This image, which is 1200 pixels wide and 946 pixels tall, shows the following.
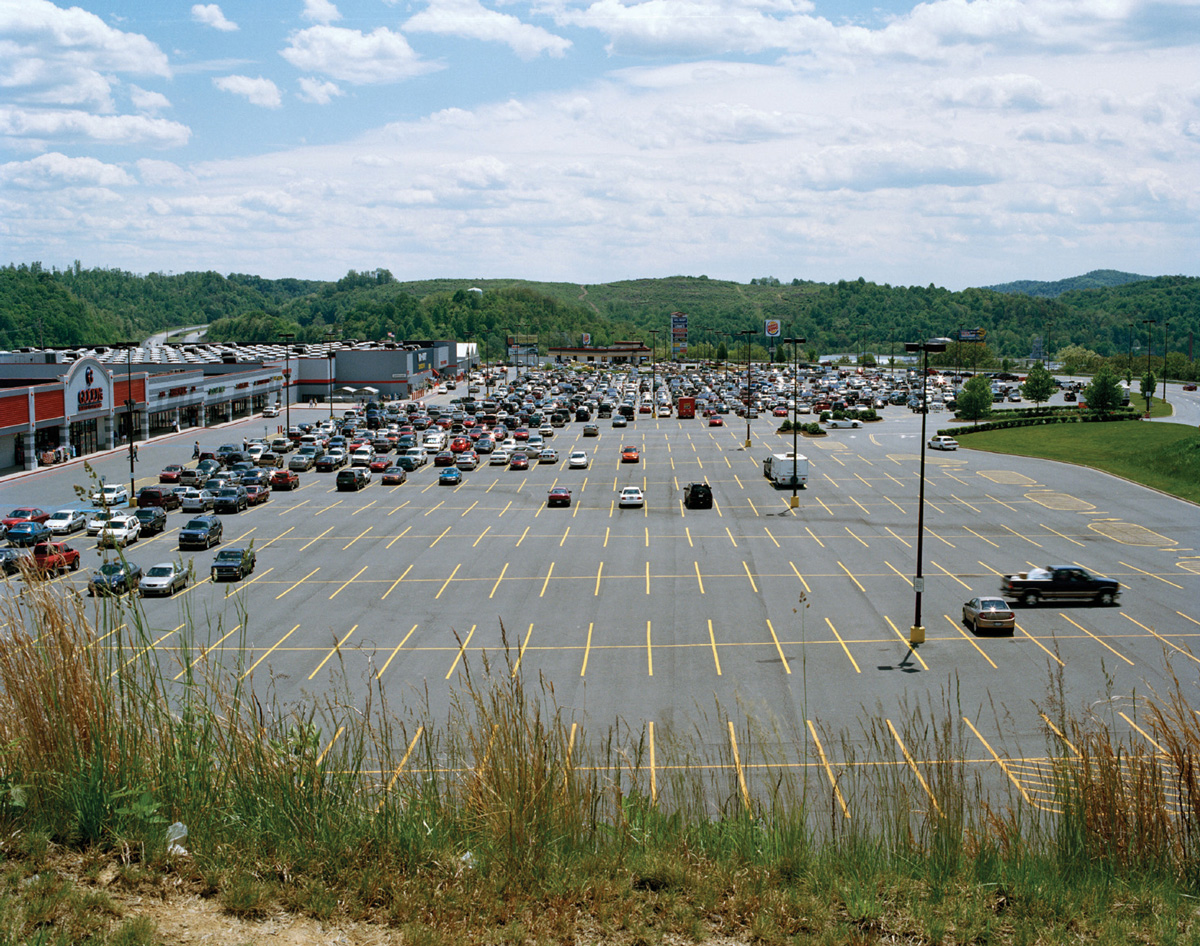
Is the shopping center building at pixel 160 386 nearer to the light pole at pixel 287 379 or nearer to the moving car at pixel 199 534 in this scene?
the light pole at pixel 287 379

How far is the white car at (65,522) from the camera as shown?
46281 millimetres

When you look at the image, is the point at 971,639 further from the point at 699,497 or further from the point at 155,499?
the point at 155,499

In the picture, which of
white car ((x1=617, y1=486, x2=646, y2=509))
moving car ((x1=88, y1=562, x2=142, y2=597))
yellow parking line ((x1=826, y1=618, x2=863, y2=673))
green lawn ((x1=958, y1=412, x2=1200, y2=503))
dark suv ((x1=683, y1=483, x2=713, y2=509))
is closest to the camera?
moving car ((x1=88, y1=562, x2=142, y2=597))

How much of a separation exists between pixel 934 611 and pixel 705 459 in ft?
142

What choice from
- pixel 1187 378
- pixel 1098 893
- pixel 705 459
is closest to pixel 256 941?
pixel 1098 893

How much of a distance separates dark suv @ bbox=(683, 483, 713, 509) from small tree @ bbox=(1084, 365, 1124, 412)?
67497 millimetres

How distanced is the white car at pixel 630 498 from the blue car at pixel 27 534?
89.5 feet

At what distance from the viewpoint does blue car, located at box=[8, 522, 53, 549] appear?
136 feet

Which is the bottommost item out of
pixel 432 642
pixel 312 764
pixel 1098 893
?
pixel 432 642

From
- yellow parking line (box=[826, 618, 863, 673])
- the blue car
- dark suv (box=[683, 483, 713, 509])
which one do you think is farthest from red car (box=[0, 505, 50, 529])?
yellow parking line (box=[826, 618, 863, 673])

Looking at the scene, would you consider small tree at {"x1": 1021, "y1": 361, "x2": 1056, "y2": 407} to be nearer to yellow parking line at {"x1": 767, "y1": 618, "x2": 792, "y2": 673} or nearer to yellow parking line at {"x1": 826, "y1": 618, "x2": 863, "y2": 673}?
yellow parking line at {"x1": 826, "y1": 618, "x2": 863, "y2": 673}

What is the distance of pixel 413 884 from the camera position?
667 cm

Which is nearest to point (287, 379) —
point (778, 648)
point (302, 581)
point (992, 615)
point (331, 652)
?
point (302, 581)

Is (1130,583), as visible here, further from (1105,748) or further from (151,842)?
(151,842)
